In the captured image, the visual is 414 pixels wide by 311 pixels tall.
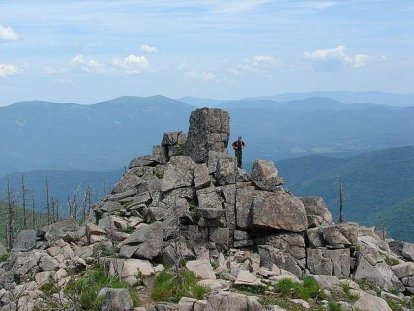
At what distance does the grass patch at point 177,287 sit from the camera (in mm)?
26156

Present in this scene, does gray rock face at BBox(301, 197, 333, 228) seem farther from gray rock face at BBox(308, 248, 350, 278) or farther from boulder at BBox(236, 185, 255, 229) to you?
boulder at BBox(236, 185, 255, 229)

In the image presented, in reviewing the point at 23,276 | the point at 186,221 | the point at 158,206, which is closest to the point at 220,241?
the point at 186,221

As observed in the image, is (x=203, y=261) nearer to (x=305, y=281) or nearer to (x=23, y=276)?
(x=305, y=281)

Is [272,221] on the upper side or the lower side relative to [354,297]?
upper

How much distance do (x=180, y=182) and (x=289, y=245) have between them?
9.42m

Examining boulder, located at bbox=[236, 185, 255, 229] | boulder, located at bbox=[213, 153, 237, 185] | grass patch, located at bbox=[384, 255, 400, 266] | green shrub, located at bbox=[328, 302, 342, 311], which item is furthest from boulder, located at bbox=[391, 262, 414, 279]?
boulder, located at bbox=[213, 153, 237, 185]

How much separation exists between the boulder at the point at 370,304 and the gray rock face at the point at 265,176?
11.1m

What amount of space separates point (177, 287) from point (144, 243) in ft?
17.4

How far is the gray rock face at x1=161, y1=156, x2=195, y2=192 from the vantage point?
3934 centimetres

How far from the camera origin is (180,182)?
39500 mm

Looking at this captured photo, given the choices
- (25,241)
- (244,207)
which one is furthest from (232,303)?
(25,241)

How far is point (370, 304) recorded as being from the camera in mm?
27125

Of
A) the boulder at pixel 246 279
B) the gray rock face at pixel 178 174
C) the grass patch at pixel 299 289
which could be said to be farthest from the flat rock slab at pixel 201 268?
the gray rock face at pixel 178 174

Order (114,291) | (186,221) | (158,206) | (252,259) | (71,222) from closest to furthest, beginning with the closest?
1. (114,291)
2. (252,259)
3. (186,221)
4. (158,206)
5. (71,222)
